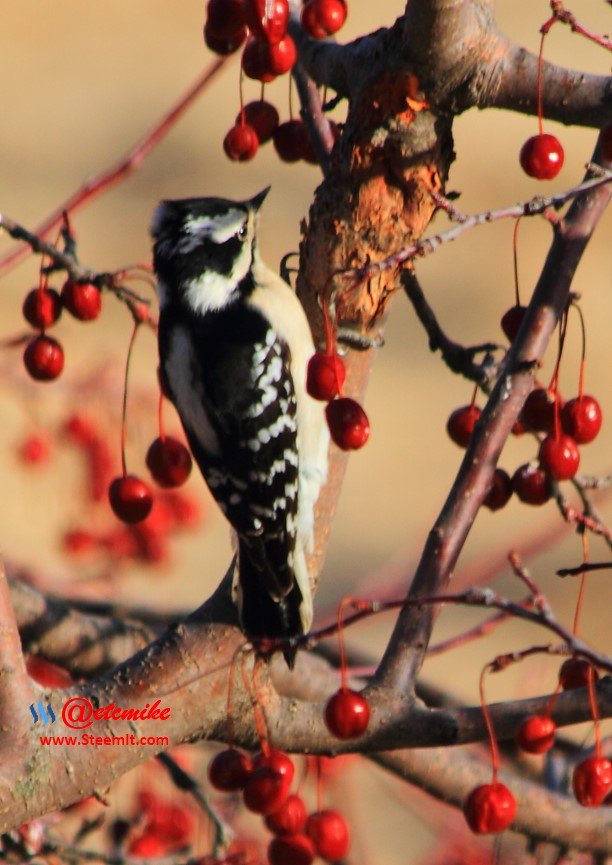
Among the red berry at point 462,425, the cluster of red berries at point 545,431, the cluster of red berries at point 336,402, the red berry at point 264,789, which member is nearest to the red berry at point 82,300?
the cluster of red berries at point 336,402

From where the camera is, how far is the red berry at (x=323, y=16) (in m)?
2.15

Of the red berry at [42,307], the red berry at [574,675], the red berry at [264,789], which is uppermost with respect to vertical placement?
the red berry at [42,307]

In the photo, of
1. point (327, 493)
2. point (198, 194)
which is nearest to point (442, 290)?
point (198, 194)

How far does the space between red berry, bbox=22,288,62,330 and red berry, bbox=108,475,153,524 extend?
33 centimetres

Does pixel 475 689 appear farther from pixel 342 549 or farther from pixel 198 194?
pixel 198 194

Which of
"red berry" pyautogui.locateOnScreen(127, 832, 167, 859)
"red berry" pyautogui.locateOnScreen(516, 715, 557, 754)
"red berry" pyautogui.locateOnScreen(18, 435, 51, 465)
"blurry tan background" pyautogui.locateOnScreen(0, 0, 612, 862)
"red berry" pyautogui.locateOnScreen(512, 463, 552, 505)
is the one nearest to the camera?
"red berry" pyautogui.locateOnScreen(516, 715, 557, 754)

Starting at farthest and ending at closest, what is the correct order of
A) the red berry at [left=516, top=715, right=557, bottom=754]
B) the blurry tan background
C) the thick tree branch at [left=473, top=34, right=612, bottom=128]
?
the blurry tan background → the thick tree branch at [left=473, top=34, right=612, bottom=128] → the red berry at [left=516, top=715, right=557, bottom=754]

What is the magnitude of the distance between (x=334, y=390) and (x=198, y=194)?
5.40 metres

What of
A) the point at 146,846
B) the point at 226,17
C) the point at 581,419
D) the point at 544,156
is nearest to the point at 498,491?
the point at 581,419

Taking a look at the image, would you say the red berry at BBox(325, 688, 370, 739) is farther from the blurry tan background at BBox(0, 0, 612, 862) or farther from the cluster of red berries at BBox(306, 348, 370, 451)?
the blurry tan background at BBox(0, 0, 612, 862)

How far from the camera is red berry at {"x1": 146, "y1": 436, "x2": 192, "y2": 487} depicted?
7.63ft

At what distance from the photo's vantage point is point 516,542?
207 inches

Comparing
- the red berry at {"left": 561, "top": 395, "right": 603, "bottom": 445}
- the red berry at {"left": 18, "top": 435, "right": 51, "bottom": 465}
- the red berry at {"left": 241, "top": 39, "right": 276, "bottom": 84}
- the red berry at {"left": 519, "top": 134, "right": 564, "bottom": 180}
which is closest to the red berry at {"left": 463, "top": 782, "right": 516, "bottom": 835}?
the red berry at {"left": 561, "top": 395, "right": 603, "bottom": 445}

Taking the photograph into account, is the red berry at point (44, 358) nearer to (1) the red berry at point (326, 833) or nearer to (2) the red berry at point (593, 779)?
(1) the red berry at point (326, 833)
